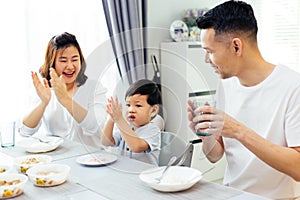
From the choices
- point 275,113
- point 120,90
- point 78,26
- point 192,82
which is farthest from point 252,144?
point 78,26

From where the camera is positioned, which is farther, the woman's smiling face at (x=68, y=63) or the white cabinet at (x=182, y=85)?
the woman's smiling face at (x=68, y=63)

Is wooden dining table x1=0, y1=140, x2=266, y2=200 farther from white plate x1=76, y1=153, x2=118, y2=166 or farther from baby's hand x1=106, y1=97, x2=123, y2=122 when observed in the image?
baby's hand x1=106, y1=97, x2=123, y2=122

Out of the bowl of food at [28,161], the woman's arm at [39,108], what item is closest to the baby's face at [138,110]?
the bowl of food at [28,161]

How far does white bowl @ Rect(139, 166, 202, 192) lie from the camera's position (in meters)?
1.13

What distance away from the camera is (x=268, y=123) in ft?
4.69

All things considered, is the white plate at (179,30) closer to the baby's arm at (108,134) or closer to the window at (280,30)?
the window at (280,30)

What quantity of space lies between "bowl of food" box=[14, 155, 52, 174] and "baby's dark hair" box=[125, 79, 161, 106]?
412 mm

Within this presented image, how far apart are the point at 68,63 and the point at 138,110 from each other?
710 millimetres

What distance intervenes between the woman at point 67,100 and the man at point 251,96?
45cm

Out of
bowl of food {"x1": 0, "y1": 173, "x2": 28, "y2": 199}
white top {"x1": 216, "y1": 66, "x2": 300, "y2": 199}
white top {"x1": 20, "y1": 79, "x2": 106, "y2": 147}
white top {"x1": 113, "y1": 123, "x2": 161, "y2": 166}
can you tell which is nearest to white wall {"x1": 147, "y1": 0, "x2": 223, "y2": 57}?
white top {"x1": 20, "y1": 79, "x2": 106, "y2": 147}

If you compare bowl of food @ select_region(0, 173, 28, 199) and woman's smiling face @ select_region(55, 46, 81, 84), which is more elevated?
woman's smiling face @ select_region(55, 46, 81, 84)

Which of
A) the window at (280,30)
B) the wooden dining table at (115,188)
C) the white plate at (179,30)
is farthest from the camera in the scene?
the window at (280,30)

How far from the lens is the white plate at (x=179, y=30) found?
310cm

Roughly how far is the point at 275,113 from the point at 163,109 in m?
0.43
